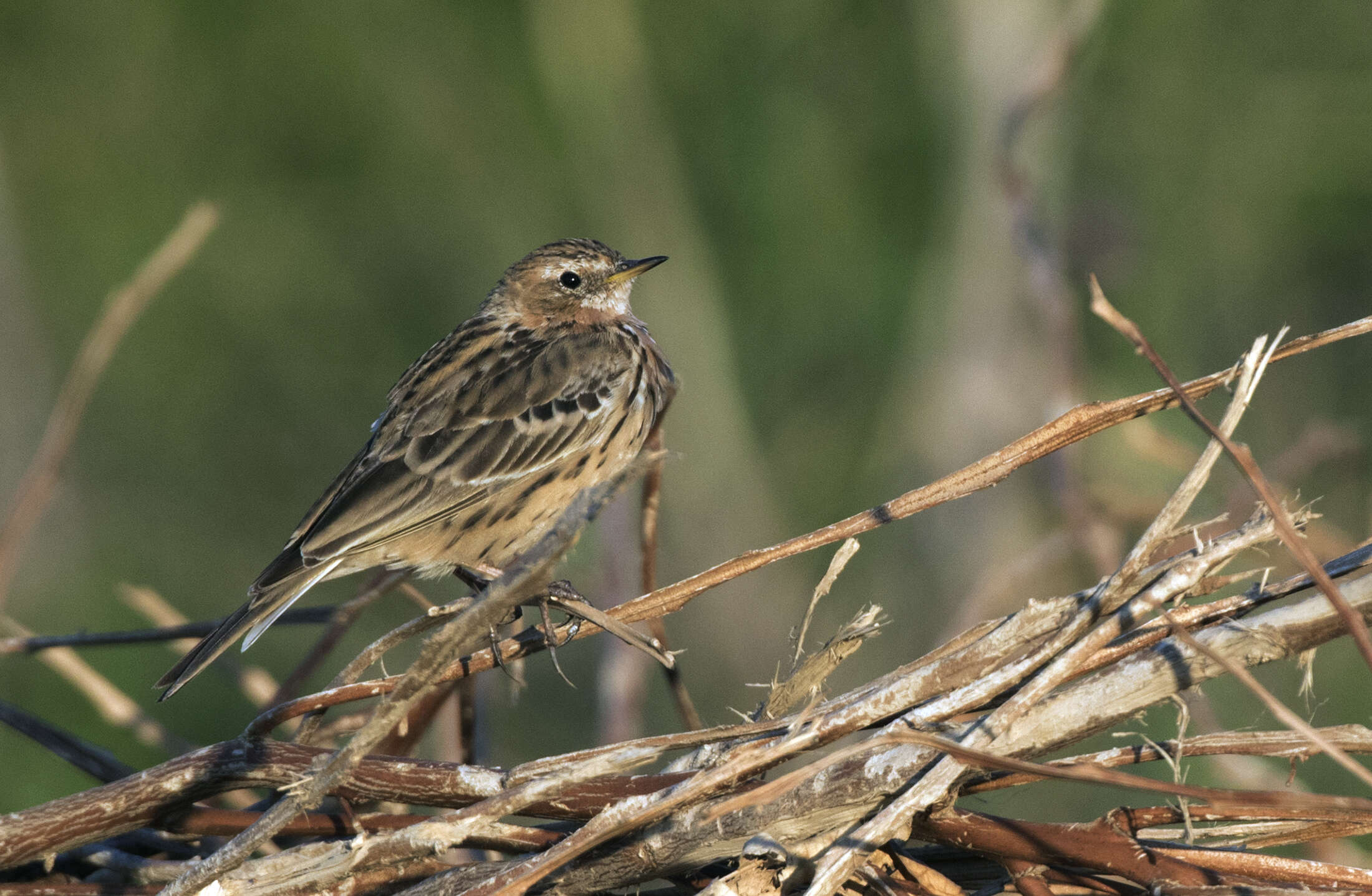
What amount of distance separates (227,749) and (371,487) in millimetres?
2467

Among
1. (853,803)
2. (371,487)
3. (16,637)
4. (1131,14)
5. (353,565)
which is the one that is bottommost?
(853,803)

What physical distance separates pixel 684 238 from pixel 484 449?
7.47 metres

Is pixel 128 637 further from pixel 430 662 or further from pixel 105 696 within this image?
pixel 430 662

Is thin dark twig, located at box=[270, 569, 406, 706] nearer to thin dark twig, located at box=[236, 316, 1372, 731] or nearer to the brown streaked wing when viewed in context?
thin dark twig, located at box=[236, 316, 1372, 731]

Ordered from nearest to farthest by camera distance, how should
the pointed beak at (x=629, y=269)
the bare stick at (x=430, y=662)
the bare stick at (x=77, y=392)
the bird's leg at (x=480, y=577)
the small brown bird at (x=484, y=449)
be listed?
1. the bare stick at (x=430, y=662)
2. the bare stick at (x=77, y=392)
3. the bird's leg at (x=480, y=577)
4. the small brown bird at (x=484, y=449)
5. the pointed beak at (x=629, y=269)

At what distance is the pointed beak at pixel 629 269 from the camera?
5.92m

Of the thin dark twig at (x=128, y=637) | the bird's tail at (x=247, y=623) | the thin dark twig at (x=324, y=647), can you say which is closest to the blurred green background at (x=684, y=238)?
the bird's tail at (x=247, y=623)

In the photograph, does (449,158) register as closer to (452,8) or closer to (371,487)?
(452,8)

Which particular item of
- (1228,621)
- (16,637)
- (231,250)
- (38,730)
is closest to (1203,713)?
(1228,621)

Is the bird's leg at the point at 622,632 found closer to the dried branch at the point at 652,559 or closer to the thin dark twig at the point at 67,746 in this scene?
the dried branch at the point at 652,559

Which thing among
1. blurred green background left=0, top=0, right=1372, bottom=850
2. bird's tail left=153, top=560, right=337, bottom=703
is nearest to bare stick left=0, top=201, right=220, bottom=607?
bird's tail left=153, top=560, right=337, bottom=703

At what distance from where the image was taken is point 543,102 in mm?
13109

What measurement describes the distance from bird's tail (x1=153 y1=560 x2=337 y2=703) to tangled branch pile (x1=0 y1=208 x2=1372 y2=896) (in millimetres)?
856

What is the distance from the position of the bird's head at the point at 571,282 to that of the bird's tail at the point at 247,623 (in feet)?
6.75
